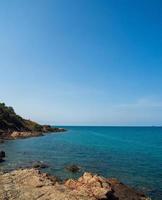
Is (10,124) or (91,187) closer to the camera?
(91,187)

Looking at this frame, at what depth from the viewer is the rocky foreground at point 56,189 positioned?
2718 cm

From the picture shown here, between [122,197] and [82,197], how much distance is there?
7224 mm

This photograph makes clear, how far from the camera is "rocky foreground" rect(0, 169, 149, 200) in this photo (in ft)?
89.2

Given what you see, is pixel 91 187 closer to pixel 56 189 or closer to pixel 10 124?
pixel 56 189

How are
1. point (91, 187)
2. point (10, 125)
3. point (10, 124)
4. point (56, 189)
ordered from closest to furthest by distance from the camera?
point (56, 189)
point (91, 187)
point (10, 125)
point (10, 124)

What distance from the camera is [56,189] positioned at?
96.7ft

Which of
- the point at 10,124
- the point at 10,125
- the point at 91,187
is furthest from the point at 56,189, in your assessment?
the point at 10,124

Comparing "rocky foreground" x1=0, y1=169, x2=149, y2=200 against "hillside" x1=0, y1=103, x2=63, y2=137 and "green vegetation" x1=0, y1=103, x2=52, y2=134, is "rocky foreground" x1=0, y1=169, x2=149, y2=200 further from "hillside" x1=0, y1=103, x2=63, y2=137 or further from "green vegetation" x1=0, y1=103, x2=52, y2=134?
"green vegetation" x1=0, y1=103, x2=52, y2=134

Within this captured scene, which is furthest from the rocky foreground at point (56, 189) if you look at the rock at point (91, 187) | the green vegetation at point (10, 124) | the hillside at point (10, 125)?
the green vegetation at point (10, 124)

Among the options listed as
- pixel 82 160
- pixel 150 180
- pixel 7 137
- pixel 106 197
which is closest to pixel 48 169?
pixel 82 160

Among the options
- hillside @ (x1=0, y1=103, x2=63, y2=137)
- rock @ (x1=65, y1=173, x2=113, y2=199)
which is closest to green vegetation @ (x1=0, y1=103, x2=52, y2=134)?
hillside @ (x1=0, y1=103, x2=63, y2=137)

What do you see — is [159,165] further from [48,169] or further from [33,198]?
[33,198]

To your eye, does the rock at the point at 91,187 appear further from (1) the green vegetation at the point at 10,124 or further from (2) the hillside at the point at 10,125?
(1) the green vegetation at the point at 10,124

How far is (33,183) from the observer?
105 feet
